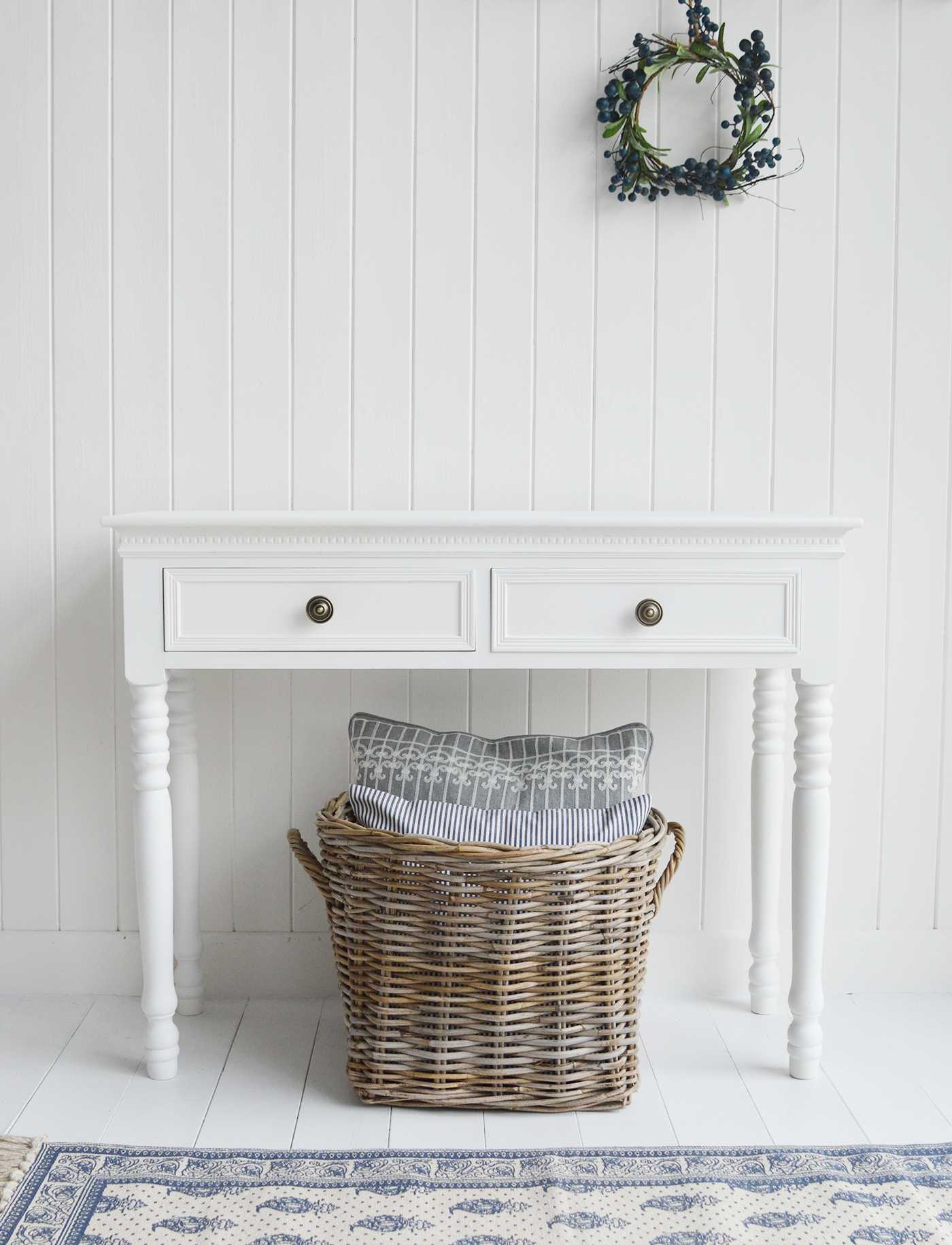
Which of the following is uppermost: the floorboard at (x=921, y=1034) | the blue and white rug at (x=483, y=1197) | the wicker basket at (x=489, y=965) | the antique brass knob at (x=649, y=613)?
the antique brass knob at (x=649, y=613)

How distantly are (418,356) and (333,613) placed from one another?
0.60m

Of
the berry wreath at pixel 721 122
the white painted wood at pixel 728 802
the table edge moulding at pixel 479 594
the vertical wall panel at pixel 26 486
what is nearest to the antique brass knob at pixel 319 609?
the table edge moulding at pixel 479 594

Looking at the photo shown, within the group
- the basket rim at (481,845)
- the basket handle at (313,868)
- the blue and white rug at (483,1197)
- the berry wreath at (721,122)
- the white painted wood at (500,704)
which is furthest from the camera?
the white painted wood at (500,704)

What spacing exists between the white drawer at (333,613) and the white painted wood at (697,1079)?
0.73m

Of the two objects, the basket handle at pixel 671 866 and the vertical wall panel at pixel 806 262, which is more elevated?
the vertical wall panel at pixel 806 262

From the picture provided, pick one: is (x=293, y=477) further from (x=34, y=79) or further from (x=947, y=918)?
(x=947, y=918)

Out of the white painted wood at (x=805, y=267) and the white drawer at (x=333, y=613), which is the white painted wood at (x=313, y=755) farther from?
the white painted wood at (x=805, y=267)

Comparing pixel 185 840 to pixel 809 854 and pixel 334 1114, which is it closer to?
pixel 334 1114

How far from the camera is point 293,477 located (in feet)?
5.85

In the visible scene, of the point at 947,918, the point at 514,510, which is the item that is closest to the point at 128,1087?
the point at 514,510

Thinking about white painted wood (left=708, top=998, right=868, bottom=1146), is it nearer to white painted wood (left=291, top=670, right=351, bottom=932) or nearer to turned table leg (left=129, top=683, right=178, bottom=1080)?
white painted wood (left=291, top=670, right=351, bottom=932)

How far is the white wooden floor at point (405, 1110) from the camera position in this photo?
4.45 feet

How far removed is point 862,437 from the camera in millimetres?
1812

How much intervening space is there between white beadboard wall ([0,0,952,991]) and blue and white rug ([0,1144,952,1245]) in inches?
21.8
